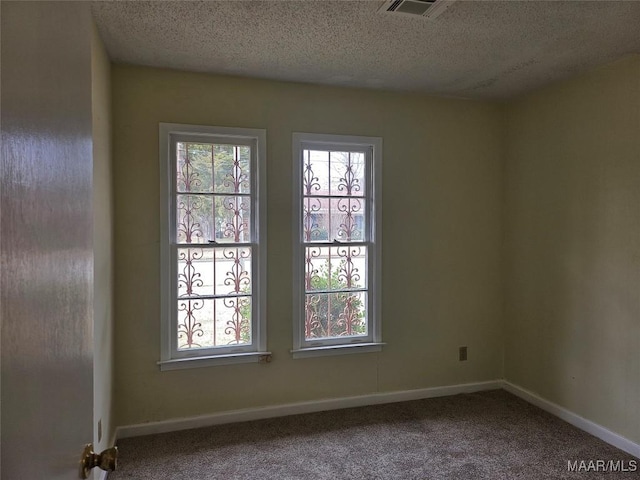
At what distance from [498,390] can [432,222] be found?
5.13 feet

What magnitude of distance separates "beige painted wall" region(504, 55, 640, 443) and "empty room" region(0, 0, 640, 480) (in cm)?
2

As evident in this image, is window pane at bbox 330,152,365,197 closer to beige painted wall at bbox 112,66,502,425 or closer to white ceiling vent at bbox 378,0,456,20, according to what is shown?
beige painted wall at bbox 112,66,502,425

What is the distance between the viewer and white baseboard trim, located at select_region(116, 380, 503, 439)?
2.87m

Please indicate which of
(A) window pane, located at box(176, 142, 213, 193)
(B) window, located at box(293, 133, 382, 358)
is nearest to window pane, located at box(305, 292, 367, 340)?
(B) window, located at box(293, 133, 382, 358)

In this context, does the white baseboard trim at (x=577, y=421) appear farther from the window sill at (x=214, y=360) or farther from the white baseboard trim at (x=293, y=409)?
the window sill at (x=214, y=360)

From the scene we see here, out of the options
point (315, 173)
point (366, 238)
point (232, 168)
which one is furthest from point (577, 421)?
point (232, 168)

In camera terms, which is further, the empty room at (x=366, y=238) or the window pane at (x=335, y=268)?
the window pane at (x=335, y=268)

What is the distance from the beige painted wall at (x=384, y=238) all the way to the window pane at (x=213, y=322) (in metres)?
0.17

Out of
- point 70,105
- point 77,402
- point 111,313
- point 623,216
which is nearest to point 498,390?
point 623,216

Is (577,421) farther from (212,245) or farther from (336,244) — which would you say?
(212,245)

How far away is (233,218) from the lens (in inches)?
121

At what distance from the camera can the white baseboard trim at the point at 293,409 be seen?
2.87m

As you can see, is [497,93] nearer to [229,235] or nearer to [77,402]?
[229,235]

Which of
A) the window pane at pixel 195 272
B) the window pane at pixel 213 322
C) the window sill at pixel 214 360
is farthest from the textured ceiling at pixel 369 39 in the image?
the window sill at pixel 214 360
